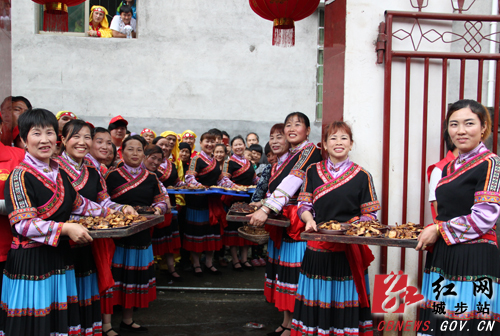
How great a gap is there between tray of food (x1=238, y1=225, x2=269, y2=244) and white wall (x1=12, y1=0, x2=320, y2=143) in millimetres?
4851

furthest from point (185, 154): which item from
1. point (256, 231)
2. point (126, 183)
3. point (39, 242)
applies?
point (39, 242)

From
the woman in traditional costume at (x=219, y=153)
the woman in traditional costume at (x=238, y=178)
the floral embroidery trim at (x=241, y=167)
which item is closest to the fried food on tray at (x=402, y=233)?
the woman in traditional costume at (x=238, y=178)

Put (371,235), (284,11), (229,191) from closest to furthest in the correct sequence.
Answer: (371,235) < (284,11) < (229,191)

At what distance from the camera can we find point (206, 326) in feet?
12.8

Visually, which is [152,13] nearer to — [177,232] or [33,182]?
[177,232]

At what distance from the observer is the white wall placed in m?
8.55

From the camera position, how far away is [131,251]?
373 cm

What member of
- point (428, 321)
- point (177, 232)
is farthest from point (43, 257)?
point (177, 232)

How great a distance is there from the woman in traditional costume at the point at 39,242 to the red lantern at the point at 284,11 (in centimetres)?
209

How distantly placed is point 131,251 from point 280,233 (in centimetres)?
139

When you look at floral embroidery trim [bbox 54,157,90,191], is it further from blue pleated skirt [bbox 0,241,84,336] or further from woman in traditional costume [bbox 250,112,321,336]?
woman in traditional costume [bbox 250,112,321,336]

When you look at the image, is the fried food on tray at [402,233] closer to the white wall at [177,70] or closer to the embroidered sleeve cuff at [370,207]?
the embroidered sleeve cuff at [370,207]

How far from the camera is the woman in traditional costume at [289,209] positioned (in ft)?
10.8

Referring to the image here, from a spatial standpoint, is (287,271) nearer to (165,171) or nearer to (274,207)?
(274,207)
